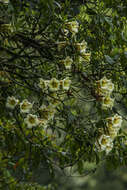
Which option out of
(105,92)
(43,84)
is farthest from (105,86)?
(43,84)

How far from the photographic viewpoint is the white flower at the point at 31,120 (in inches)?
66.5

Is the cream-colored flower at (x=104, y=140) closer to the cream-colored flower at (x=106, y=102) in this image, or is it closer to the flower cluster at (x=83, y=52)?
the cream-colored flower at (x=106, y=102)

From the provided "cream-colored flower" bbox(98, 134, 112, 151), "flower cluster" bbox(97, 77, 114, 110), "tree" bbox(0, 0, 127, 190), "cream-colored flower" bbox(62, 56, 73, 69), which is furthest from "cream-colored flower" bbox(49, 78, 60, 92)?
"cream-colored flower" bbox(98, 134, 112, 151)

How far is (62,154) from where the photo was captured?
212cm

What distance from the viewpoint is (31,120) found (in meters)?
1.71

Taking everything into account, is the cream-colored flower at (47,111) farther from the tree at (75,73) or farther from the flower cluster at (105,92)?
the flower cluster at (105,92)

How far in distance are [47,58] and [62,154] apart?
616mm

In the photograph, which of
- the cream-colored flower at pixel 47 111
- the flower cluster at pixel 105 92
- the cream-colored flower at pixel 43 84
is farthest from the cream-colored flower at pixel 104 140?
the cream-colored flower at pixel 43 84

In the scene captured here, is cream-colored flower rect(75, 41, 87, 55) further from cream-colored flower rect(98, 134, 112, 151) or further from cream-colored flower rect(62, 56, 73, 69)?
cream-colored flower rect(98, 134, 112, 151)

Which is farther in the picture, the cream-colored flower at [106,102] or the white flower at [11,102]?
the white flower at [11,102]

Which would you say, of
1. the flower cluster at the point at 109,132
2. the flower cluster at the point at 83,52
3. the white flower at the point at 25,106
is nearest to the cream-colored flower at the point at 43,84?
the white flower at the point at 25,106

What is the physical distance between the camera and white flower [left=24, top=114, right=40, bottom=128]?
1.69 metres

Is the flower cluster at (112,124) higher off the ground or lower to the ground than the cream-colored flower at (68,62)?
lower

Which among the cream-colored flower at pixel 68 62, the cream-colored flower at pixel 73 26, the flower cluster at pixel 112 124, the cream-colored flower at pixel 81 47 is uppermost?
the cream-colored flower at pixel 73 26
